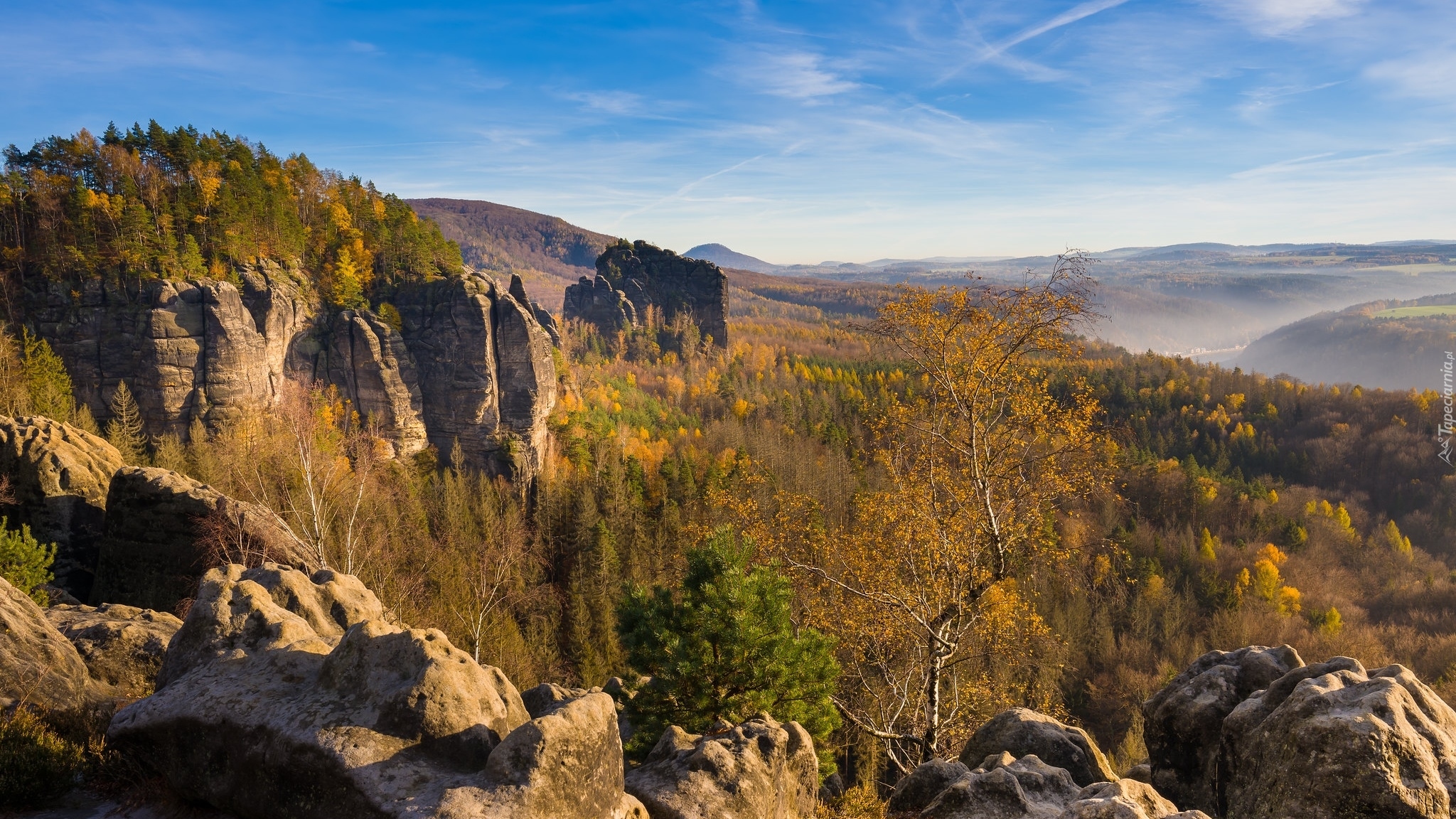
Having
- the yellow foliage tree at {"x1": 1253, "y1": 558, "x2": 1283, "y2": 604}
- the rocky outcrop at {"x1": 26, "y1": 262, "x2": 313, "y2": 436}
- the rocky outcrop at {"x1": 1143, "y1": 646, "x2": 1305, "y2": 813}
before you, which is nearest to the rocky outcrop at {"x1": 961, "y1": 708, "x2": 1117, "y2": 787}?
the rocky outcrop at {"x1": 1143, "y1": 646, "x2": 1305, "y2": 813}

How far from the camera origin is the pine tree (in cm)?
4144

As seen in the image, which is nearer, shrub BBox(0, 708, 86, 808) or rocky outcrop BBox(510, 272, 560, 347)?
shrub BBox(0, 708, 86, 808)

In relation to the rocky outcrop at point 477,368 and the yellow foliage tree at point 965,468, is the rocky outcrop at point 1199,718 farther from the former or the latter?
the rocky outcrop at point 477,368

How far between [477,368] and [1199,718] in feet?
209

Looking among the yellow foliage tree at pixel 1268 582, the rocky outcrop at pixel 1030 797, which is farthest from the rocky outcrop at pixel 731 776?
the yellow foliage tree at pixel 1268 582

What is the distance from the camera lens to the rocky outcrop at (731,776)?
28.0ft

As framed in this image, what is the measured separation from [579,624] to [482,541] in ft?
42.2

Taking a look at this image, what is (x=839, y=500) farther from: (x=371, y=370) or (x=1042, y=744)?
(x=1042, y=744)

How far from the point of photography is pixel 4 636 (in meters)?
10.4

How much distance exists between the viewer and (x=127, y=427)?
1729 inches

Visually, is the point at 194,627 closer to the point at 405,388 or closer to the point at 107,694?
the point at 107,694

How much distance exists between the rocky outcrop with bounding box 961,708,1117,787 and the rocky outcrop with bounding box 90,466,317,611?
914 inches

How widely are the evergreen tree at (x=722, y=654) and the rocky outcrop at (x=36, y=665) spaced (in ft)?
32.4

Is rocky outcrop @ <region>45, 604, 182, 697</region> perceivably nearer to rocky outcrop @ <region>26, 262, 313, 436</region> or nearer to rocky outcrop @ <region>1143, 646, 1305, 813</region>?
rocky outcrop @ <region>1143, 646, 1305, 813</region>
